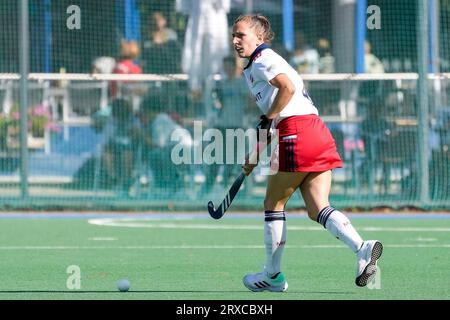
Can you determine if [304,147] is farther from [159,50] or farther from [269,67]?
[159,50]

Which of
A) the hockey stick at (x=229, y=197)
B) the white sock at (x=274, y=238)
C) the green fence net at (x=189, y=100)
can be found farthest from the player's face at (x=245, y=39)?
the green fence net at (x=189, y=100)

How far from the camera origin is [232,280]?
8539 mm

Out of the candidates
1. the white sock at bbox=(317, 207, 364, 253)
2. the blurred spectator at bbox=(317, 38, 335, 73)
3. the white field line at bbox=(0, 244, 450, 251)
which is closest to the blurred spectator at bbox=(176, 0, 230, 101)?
the blurred spectator at bbox=(317, 38, 335, 73)

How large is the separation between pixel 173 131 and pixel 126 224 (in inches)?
85.1

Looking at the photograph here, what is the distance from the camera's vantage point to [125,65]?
15.4m

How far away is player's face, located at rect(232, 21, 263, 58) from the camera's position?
7.92 metres

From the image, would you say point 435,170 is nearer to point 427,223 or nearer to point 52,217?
point 427,223

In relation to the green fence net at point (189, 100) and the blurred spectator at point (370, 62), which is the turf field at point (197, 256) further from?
Answer: the blurred spectator at point (370, 62)

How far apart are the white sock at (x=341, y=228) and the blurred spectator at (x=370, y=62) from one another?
25.8 ft

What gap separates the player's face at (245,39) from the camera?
7.92 metres

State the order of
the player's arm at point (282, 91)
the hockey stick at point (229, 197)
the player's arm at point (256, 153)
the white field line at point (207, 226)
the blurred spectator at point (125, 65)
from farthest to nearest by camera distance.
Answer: the blurred spectator at point (125, 65) < the white field line at point (207, 226) < the hockey stick at point (229, 197) < the player's arm at point (256, 153) < the player's arm at point (282, 91)

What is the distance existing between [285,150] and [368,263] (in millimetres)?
875

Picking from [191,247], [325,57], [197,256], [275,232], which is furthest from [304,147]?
[325,57]
